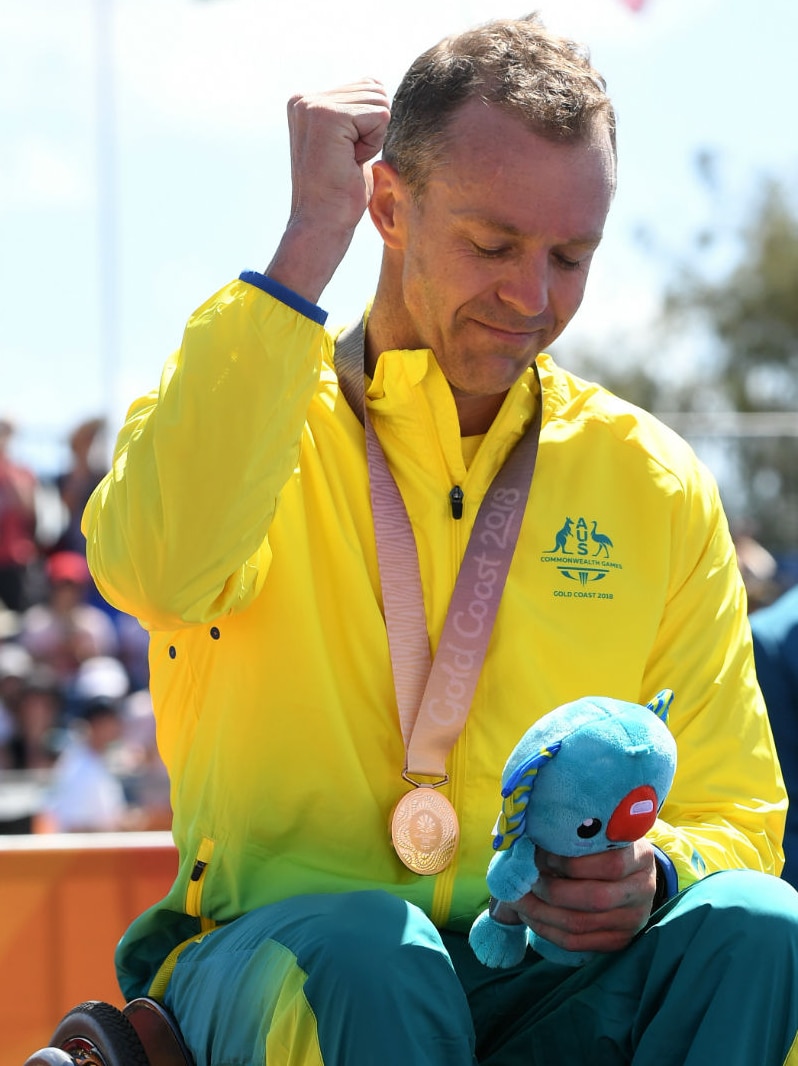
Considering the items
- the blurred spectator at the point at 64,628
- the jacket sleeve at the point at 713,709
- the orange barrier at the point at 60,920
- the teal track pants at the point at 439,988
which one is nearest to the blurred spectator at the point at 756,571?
the blurred spectator at the point at 64,628

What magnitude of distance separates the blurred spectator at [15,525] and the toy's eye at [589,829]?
7862mm

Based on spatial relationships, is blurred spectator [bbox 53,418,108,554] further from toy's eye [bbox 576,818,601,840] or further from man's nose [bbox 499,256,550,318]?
toy's eye [bbox 576,818,601,840]

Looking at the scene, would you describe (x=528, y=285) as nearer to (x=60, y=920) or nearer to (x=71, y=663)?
(x=60, y=920)

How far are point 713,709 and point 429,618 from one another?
55 centimetres

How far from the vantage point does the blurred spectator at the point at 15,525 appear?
31.1ft

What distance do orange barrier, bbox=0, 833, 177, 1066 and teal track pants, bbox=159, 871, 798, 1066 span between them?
5.16 ft

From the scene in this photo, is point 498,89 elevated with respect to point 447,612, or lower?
elevated

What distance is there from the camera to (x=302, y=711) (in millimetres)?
2529

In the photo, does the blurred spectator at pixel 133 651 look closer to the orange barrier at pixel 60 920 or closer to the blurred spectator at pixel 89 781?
the blurred spectator at pixel 89 781

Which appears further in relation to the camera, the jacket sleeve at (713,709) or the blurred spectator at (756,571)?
the blurred spectator at (756,571)

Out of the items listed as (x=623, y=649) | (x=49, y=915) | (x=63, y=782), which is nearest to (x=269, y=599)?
(x=623, y=649)

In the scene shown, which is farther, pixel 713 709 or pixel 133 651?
pixel 133 651

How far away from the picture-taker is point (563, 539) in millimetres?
2727

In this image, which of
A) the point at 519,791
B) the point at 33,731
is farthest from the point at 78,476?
the point at 519,791
